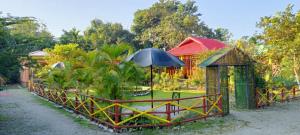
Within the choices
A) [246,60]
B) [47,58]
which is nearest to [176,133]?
[246,60]

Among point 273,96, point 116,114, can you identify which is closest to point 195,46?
point 273,96

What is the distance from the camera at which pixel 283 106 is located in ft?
42.4

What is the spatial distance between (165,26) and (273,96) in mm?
24945

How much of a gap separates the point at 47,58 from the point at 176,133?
56.2 feet

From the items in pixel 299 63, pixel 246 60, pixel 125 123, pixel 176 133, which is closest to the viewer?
pixel 176 133

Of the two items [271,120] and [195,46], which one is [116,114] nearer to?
[271,120]

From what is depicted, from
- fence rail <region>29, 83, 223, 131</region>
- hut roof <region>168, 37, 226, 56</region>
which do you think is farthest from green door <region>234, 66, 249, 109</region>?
hut roof <region>168, 37, 226, 56</region>

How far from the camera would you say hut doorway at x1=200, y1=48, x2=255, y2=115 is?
10.7m

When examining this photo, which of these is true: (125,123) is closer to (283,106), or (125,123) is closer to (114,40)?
(283,106)

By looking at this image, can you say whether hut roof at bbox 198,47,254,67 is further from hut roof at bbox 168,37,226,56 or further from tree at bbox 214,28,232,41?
tree at bbox 214,28,232,41

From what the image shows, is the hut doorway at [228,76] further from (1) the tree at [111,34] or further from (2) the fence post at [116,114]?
(1) the tree at [111,34]

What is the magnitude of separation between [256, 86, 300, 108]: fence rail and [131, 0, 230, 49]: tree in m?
23.0

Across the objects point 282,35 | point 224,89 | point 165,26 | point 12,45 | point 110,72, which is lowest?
point 224,89

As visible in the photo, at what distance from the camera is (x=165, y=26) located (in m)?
37.2
